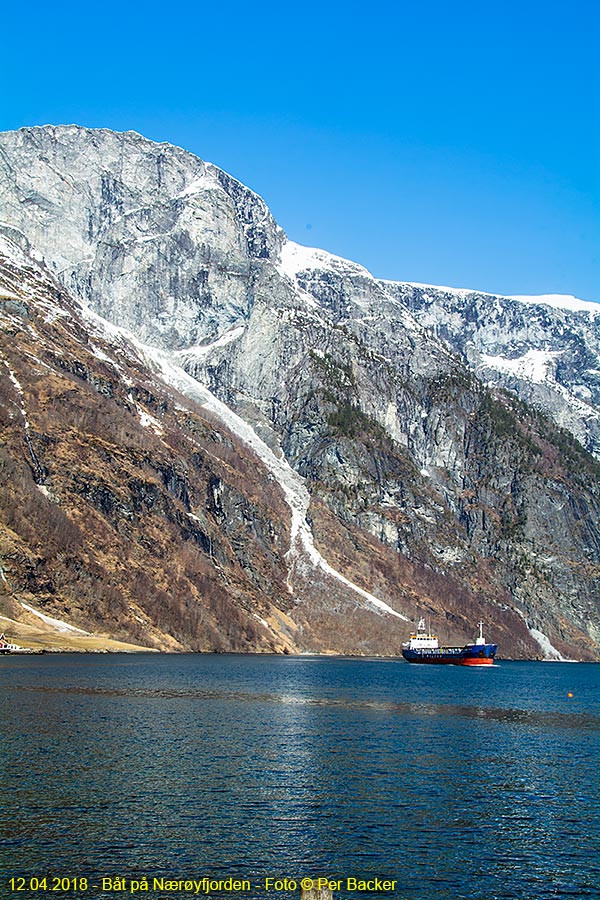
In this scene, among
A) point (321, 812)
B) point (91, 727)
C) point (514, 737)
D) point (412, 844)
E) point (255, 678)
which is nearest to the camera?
point (412, 844)

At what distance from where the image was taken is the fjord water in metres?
46.2

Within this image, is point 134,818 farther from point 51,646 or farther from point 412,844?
point 51,646

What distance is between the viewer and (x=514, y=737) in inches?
3851

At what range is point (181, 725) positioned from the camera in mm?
89938

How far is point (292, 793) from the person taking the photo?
205ft

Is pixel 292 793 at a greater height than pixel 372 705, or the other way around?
pixel 372 705

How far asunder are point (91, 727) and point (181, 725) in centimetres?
977

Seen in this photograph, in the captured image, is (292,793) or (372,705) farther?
(372,705)

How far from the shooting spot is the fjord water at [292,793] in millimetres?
46250

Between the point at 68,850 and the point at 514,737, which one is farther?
the point at 514,737

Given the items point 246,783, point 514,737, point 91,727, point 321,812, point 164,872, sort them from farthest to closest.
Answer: point 514,737, point 91,727, point 246,783, point 321,812, point 164,872

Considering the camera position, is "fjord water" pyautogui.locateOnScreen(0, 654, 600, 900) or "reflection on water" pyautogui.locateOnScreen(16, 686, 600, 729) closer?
"fjord water" pyautogui.locateOnScreen(0, 654, 600, 900)

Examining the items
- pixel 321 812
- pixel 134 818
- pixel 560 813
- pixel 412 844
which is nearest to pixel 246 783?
pixel 321 812

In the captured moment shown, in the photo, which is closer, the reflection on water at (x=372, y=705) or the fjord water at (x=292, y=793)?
the fjord water at (x=292, y=793)
